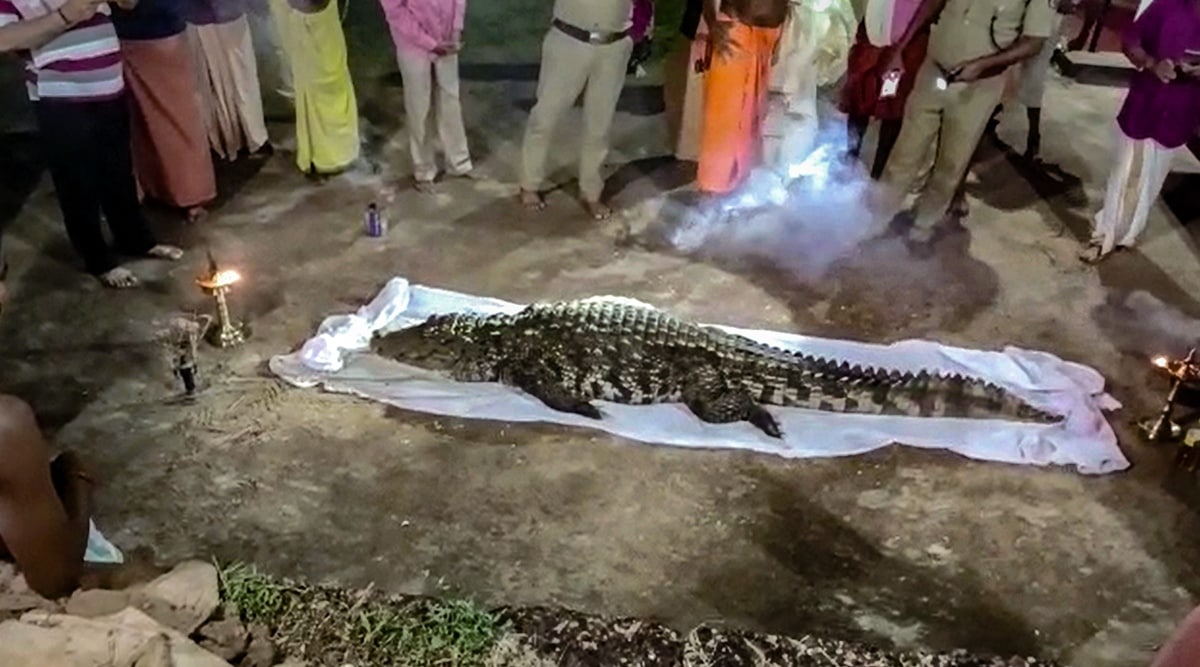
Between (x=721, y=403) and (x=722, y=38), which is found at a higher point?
(x=722, y=38)

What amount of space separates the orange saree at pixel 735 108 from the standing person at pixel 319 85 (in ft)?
6.46

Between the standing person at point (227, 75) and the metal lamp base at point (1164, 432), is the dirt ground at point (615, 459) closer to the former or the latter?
the metal lamp base at point (1164, 432)

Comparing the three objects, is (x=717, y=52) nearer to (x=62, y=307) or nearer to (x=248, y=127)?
(x=248, y=127)

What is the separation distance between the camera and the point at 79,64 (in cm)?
549

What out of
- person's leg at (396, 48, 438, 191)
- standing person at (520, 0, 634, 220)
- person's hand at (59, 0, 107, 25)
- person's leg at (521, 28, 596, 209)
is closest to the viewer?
person's hand at (59, 0, 107, 25)

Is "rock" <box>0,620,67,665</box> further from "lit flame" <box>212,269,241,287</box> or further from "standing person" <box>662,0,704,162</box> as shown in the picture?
"standing person" <box>662,0,704,162</box>

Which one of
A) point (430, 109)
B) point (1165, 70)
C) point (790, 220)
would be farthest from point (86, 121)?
point (1165, 70)

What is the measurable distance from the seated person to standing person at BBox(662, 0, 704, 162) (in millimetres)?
4163

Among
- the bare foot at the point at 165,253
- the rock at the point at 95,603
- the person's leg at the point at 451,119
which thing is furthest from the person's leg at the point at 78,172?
the rock at the point at 95,603

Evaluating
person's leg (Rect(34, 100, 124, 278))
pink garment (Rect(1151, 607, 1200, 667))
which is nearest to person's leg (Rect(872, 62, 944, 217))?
person's leg (Rect(34, 100, 124, 278))

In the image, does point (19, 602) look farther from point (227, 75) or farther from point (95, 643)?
point (227, 75)

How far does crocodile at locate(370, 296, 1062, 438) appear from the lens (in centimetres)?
539

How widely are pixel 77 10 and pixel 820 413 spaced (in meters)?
3.49

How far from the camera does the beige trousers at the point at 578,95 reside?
638 centimetres
